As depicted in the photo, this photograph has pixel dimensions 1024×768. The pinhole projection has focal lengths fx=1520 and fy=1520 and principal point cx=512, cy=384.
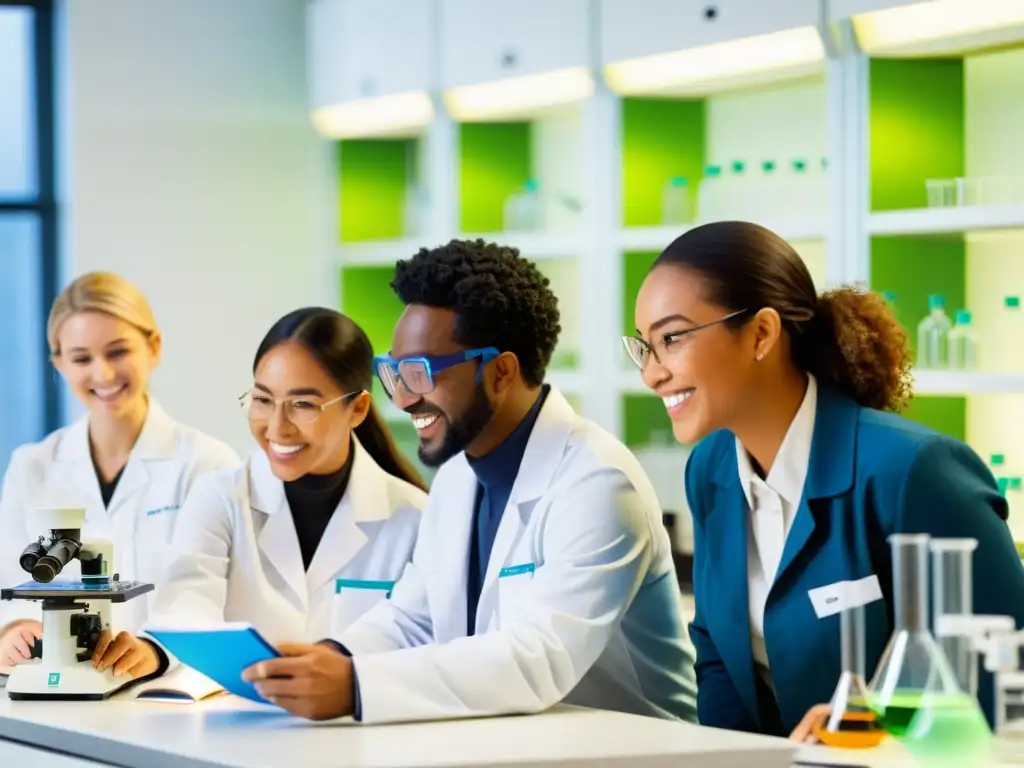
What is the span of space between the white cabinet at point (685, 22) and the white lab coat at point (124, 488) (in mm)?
1749

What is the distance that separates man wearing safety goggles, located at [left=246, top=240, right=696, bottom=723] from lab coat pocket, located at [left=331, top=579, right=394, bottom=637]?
0.49 ft

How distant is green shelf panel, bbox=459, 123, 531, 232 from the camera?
17.0 feet

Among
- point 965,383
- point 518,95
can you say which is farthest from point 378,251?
point 965,383

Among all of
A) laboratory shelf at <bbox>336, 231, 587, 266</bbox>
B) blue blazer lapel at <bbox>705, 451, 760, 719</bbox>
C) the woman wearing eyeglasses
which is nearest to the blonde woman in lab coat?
the woman wearing eyeglasses

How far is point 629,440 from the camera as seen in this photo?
468cm

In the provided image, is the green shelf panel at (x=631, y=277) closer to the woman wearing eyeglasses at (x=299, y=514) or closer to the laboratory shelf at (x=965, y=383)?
the laboratory shelf at (x=965, y=383)

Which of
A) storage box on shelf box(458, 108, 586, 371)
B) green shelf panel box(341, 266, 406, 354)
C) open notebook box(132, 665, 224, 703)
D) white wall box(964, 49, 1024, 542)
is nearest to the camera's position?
open notebook box(132, 665, 224, 703)

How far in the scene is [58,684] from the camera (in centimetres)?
231

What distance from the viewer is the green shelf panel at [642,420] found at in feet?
15.3

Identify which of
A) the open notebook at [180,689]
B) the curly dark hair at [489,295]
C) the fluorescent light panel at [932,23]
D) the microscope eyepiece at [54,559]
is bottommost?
the open notebook at [180,689]

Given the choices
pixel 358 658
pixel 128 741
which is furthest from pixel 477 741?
pixel 128 741

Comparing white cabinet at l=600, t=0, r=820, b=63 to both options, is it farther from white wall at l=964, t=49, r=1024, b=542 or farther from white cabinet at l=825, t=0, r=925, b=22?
white wall at l=964, t=49, r=1024, b=542

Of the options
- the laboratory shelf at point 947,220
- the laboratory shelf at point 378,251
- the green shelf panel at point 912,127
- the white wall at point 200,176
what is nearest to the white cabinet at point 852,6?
the green shelf panel at point 912,127

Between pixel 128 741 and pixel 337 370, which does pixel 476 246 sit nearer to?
pixel 337 370
